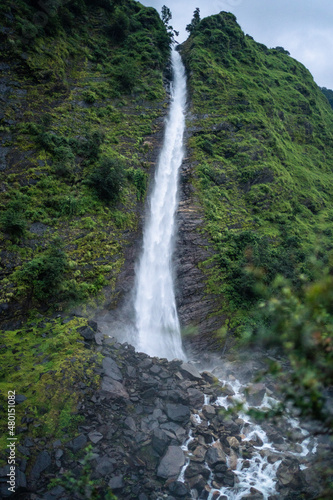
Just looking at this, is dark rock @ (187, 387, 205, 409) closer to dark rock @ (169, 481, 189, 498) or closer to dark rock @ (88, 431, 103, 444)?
dark rock @ (169, 481, 189, 498)

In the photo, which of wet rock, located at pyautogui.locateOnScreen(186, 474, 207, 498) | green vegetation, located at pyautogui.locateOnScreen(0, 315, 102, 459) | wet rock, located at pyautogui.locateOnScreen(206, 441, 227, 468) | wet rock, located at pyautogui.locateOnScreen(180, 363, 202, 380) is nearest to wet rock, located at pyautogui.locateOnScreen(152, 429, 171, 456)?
wet rock, located at pyautogui.locateOnScreen(186, 474, 207, 498)

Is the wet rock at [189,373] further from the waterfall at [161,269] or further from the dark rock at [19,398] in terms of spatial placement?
the dark rock at [19,398]

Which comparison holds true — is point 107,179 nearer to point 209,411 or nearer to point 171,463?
point 209,411

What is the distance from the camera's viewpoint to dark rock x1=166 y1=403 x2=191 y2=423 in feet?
33.1

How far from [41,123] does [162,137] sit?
1046 centimetres

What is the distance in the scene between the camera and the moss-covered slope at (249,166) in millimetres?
17984

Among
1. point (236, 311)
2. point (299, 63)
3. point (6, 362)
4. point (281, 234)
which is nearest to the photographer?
point (6, 362)

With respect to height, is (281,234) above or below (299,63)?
below

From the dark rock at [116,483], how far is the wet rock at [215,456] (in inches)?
115

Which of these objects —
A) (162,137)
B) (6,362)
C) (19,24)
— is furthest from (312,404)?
(19,24)


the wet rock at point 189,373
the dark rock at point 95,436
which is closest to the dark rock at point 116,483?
the dark rock at point 95,436

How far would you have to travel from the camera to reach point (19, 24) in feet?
63.3

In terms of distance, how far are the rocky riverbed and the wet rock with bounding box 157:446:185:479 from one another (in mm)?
24

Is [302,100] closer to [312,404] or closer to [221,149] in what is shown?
[221,149]
